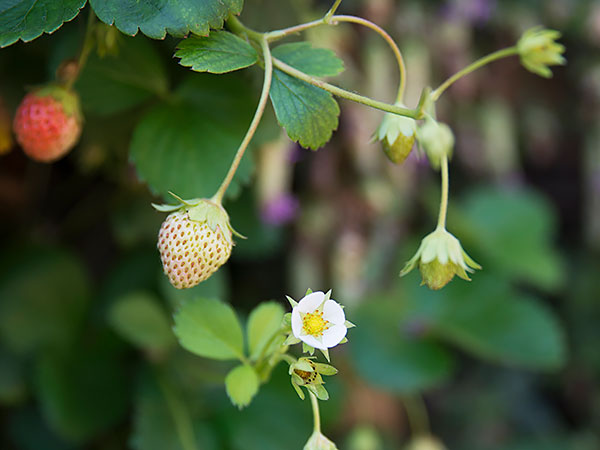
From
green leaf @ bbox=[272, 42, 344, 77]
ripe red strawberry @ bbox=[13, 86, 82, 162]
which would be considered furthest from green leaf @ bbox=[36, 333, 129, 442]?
green leaf @ bbox=[272, 42, 344, 77]

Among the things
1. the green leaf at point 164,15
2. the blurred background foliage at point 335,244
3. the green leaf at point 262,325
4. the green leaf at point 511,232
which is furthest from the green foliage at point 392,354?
the green leaf at point 164,15

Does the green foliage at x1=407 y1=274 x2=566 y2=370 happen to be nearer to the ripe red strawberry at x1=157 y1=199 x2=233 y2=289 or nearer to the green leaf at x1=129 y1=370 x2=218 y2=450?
the green leaf at x1=129 y1=370 x2=218 y2=450

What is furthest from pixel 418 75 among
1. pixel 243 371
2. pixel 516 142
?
pixel 243 371

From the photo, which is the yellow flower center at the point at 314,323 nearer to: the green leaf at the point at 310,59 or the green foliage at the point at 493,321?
the green leaf at the point at 310,59

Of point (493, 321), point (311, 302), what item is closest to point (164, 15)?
point (311, 302)

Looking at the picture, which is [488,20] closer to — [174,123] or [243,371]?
[174,123]

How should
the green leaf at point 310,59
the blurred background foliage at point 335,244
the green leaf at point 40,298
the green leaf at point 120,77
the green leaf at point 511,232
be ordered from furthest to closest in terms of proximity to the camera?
the green leaf at point 511,232
the green leaf at point 40,298
the blurred background foliage at point 335,244
the green leaf at point 120,77
the green leaf at point 310,59

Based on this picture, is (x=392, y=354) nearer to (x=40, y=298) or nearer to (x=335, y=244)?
(x=335, y=244)
